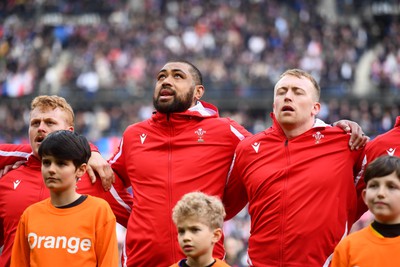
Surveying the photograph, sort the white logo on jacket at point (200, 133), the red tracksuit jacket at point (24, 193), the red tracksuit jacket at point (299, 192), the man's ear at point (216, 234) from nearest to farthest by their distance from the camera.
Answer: the man's ear at point (216, 234) → the red tracksuit jacket at point (299, 192) → the red tracksuit jacket at point (24, 193) → the white logo on jacket at point (200, 133)

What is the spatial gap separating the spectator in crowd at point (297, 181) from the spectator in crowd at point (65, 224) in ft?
3.33

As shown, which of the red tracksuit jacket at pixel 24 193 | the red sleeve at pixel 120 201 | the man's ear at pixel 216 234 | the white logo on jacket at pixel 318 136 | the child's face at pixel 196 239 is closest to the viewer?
the child's face at pixel 196 239

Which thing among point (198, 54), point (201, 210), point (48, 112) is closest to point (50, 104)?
point (48, 112)

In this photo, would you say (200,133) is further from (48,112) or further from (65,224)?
(65,224)

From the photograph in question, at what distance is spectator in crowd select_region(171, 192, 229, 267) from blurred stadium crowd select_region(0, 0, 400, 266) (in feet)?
50.7

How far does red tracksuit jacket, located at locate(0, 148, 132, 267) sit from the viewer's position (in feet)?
23.9

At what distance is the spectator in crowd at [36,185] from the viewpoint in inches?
288

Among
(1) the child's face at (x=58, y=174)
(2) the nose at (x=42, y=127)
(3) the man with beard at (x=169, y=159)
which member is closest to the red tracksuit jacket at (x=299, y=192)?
(3) the man with beard at (x=169, y=159)

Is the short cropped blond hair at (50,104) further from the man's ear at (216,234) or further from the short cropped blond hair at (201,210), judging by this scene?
the man's ear at (216,234)

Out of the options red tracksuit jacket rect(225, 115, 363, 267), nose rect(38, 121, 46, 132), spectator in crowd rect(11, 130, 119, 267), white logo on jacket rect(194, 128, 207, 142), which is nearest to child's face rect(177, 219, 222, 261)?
spectator in crowd rect(11, 130, 119, 267)

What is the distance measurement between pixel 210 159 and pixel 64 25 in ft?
75.6

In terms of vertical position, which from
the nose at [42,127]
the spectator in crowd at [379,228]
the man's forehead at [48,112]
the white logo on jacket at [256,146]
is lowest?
the spectator in crowd at [379,228]

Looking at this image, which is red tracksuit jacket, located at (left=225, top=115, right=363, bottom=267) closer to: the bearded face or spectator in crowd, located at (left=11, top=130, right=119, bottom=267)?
the bearded face

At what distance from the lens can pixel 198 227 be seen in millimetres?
6293
